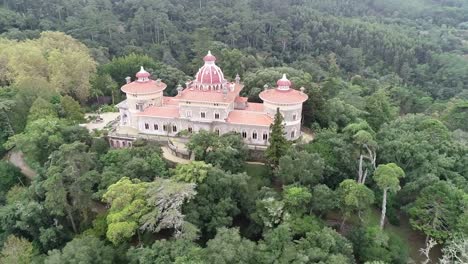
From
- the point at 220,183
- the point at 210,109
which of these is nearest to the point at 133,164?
the point at 220,183

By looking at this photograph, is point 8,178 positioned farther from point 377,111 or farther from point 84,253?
point 377,111

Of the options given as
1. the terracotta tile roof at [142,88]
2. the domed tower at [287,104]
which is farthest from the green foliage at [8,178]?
the domed tower at [287,104]

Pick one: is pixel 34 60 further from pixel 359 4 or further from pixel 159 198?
pixel 359 4

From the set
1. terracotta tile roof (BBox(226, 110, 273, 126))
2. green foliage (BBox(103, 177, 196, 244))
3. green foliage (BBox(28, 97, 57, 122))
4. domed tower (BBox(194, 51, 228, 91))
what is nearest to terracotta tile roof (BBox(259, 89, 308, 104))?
terracotta tile roof (BBox(226, 110, 273, 126))

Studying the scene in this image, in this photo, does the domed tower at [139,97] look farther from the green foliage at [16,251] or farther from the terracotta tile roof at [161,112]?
the green foliage at [16,251]

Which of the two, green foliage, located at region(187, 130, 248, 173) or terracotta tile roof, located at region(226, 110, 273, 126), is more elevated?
terracotta tile roof, located at region(226, 110, 273, 126)

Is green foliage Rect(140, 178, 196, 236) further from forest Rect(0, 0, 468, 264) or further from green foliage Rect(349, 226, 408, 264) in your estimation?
green foliage Rect(349, 226, 408, 264)
